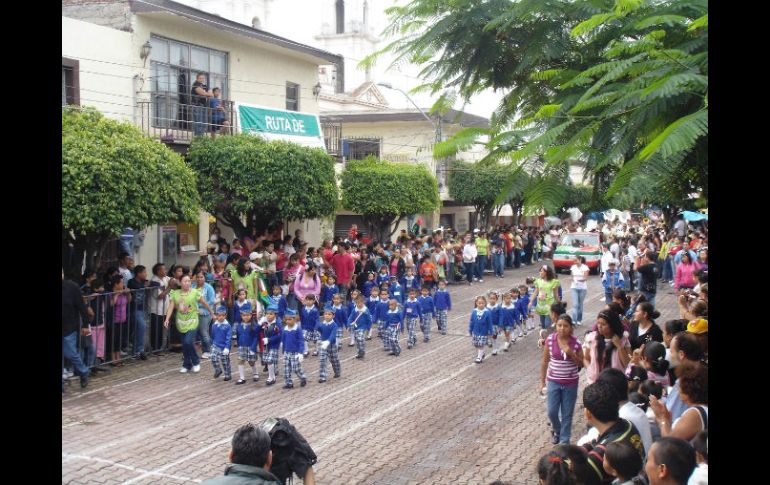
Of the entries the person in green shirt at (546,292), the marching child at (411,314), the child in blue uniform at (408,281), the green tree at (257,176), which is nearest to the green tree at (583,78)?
the person in green shirt at (546,292)

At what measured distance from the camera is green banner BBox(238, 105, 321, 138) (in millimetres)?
18125

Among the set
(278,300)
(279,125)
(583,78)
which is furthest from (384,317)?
(583,78)

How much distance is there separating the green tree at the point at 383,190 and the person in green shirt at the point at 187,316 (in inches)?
431

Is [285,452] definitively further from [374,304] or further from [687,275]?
[687,275]

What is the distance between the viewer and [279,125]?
62.6 feet

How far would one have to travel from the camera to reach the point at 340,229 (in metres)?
31.9

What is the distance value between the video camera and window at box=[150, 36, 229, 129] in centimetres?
1350

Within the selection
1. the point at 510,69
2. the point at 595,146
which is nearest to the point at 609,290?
the point at 510,69

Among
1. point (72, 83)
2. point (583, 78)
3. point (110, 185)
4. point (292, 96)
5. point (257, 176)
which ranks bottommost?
point (110, 185)

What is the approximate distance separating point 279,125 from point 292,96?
3820 millimetres

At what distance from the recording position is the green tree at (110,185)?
11242 millimetres

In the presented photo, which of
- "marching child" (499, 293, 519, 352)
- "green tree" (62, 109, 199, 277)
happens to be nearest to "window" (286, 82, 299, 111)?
"green tree" (62, 109, 199, 277)
